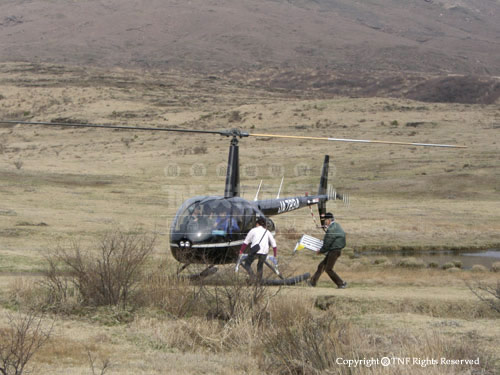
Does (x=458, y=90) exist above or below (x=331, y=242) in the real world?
below

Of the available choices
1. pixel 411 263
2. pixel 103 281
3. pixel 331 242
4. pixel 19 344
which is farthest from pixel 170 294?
pixel 411 263

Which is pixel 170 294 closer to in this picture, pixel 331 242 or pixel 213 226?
pixel 213 226

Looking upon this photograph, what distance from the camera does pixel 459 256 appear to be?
25.1 m

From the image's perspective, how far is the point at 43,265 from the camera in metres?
17.5

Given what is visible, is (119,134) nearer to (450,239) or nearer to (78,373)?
(450,239)

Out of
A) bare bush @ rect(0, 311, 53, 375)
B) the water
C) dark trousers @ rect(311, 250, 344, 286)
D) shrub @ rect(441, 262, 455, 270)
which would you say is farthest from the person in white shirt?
the water

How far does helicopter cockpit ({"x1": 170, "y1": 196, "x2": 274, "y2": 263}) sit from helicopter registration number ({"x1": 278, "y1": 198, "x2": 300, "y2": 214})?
356 cm

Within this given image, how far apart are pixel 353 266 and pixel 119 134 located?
44.6 m

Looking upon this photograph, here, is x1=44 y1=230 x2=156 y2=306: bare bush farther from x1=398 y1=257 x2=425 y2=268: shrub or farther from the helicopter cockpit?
x1=398 y1=257 x2=425 y2=268: shrub

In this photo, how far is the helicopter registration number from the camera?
1870 cm

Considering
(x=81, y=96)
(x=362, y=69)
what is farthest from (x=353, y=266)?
(x=362, y=69)

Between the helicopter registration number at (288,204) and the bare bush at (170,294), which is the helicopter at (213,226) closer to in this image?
the bare bush at (170,294)

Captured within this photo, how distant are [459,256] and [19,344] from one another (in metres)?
19.0

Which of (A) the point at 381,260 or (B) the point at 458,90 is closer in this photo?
(A) the point at 381,260
